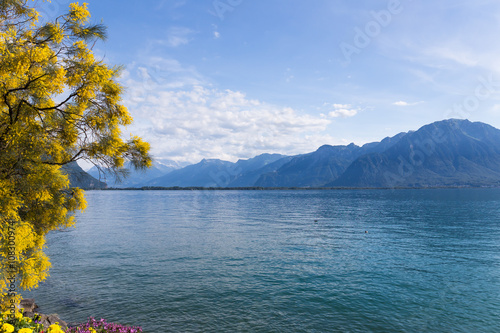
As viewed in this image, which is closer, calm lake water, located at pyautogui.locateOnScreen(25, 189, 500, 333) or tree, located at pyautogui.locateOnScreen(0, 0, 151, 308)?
tree, located at pyautogui.locateOnScreen(0, 0, 151, 308)

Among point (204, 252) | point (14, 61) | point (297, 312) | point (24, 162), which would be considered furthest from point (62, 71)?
point (204, 252)

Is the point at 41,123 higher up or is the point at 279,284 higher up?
the point at 41,123

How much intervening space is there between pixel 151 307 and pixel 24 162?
49.4ft

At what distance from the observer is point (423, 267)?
114ft

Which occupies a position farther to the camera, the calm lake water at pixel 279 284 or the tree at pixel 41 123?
the calm lake water at pixel 279 284

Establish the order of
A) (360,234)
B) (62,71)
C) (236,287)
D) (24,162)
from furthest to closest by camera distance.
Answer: (360,234)
(236,287)
(24,162)
(62,71)

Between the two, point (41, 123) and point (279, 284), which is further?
point (279, 284)

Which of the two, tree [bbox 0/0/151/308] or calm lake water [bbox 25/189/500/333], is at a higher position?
tree [bbox 0/0/151/308]

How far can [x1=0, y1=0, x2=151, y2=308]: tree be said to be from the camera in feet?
42.9

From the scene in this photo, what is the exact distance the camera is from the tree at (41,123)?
13.1 metres

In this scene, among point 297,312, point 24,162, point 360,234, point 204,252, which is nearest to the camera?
point 24,162

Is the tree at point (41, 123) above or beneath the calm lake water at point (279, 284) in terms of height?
above

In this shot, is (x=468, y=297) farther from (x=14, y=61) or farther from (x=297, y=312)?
(x=14, y=61)

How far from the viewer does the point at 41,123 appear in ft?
48.7
